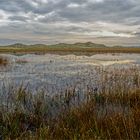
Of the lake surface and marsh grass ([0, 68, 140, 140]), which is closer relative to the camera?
marsh grass ([0, 68, 140, 140])

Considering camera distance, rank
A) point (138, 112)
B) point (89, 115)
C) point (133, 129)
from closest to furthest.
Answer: point (133, 129) → point (138, 112) → point (89, 115)

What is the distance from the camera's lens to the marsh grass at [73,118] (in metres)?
7.80

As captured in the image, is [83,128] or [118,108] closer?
[83,128]

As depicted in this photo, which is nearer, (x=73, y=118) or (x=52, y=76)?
(x=73, y=118)

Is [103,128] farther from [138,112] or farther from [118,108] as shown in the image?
[118,108]

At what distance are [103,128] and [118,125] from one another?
0.44m

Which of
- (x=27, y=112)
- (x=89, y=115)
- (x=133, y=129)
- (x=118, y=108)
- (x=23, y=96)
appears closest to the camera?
(x=133, y=129)

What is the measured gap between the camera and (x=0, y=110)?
9938 mm

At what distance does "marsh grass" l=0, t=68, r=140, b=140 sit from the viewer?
307 inches

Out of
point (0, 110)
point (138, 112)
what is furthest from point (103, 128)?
point (0, 110)

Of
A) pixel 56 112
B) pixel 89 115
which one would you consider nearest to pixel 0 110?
pixel 56 112

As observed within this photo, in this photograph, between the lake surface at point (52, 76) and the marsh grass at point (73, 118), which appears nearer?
the marsh grass at point (73, 118)

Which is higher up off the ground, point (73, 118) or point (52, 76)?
point (73, 118)

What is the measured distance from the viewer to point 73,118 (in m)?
9.14
